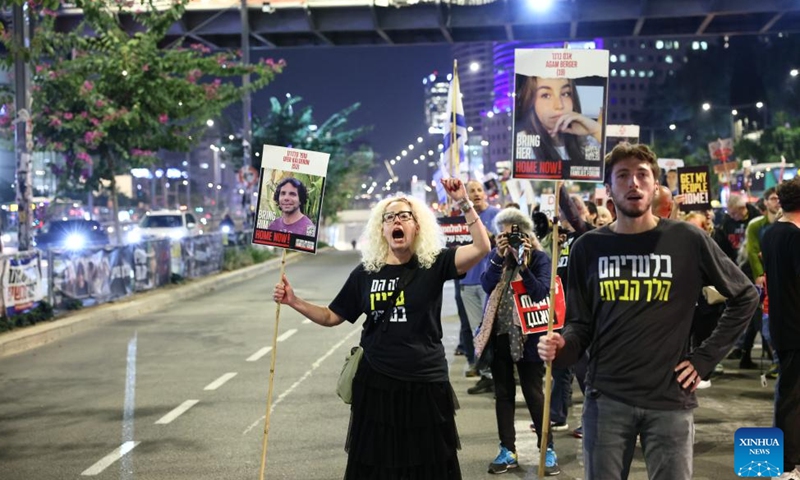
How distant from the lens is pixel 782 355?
610 centimetres

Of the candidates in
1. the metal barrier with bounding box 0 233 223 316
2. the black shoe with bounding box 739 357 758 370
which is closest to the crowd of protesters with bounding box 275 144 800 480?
the black shoe with bounding box 739 357 758 370

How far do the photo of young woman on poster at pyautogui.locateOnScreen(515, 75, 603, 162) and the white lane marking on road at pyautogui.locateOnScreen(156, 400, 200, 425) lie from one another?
483 centimetres

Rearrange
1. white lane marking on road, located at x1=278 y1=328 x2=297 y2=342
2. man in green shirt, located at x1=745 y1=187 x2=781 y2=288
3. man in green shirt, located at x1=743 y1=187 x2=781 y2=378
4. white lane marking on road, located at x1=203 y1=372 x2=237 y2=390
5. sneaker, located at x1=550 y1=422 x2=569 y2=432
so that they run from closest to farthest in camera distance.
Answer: sneaker, located at x1=550 y1=422 x2=569 y2=432, man in green shirt, located at x1=743 y1=187 x2=781 y2=378, man in green shirt, located at x1=745 y1=187 x2=781 y2=288, white lane marking on road, located at x1=203 y1=372 x2=237 y2=390, white lane marking on road, located at x1=278 y1=328 x2=297 y2=342

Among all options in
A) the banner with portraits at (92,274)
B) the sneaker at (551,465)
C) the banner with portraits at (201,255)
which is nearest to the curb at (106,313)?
the banner with portraits at (92,274)

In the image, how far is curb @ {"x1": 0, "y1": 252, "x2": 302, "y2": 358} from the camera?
1352 cm

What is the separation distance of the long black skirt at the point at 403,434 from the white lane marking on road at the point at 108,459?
286 centimetres

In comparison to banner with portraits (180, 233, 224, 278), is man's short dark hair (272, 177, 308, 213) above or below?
above

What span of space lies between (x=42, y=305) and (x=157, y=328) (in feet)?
5.94

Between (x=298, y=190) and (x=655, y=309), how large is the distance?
2866 millimetres

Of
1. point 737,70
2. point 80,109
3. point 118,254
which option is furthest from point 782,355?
point 737,70

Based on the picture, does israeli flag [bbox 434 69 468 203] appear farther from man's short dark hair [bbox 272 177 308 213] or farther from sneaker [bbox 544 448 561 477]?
man's short dark hair [bbox 272 177 308 213]

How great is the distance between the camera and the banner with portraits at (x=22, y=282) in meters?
14.3

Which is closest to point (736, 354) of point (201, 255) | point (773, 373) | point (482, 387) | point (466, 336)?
point (773, 373)

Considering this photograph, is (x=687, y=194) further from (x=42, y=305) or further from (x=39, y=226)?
(x=39, y=226)
